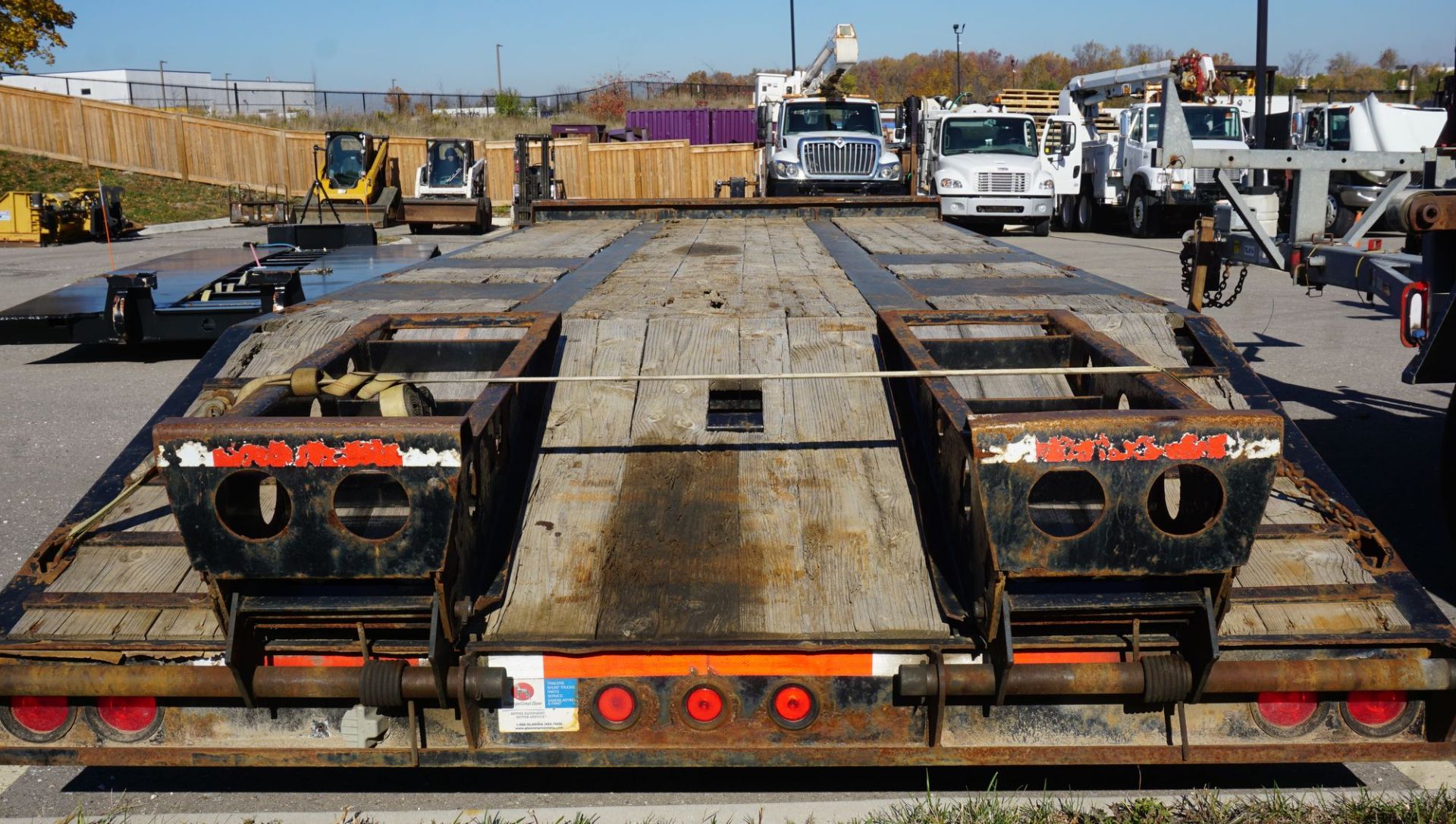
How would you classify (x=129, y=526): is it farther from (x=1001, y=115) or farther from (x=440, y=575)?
(x=1001, y=115)

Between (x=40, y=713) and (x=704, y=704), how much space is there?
1552 millimetres

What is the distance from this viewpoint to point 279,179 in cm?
3722

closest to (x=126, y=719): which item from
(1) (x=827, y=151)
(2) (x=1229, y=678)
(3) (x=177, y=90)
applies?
(2) (x=1229, y=678)

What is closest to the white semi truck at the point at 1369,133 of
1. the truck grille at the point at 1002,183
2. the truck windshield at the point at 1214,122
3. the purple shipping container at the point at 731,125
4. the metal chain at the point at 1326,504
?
the truck windshield at the point at 1214,122

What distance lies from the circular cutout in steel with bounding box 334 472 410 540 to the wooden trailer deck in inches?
16.1

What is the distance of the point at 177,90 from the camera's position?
6831 cm

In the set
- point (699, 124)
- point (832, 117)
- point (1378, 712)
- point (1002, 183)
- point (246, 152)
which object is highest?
point (699, 124)

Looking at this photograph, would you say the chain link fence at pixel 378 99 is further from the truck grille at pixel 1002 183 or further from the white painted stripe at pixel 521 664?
the white painted stripe at pixel 521 664

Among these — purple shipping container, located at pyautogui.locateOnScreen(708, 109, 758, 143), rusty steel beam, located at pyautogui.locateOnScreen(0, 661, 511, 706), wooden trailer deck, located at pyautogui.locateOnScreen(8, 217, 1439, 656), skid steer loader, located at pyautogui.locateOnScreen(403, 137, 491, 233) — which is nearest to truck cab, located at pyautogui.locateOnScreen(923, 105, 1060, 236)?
skid steer loader, located at pyautogui.locateOnScreen(403, 137, 491, 233)

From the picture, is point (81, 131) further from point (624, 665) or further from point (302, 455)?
point (624, 665)

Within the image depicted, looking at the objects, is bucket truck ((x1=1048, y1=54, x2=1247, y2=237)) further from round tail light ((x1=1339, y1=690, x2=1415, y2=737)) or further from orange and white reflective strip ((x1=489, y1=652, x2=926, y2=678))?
orange and white reflective strip ((x1=489, y1=652, x2=926, y2=678))

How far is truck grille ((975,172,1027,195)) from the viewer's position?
73.0 ft

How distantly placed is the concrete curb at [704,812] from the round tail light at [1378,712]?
18.7 inches

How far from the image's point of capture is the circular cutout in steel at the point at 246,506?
2.46 metres
